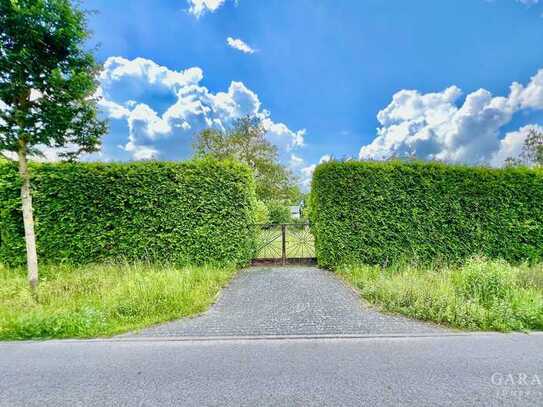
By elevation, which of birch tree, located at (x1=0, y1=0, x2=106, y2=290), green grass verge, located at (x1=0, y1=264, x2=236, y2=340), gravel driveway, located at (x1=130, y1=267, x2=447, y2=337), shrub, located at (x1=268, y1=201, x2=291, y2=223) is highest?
birch tree, located at (x1=0, y1=0, x2=106, y2=290)

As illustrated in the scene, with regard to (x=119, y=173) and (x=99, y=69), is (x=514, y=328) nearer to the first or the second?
(x=119, y=173)

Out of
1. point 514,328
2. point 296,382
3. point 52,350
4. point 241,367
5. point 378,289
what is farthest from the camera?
point 378,289

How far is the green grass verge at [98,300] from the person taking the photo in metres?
3.16

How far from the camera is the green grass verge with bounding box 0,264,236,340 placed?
10.4 ft

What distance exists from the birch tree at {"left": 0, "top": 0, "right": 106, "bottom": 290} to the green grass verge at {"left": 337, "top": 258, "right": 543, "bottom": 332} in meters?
6.47

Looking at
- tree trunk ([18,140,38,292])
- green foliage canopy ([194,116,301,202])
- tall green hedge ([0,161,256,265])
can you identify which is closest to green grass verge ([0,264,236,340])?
tree trunk ([18,140,38,292])

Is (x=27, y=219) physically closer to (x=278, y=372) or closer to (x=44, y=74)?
(x=44, y=74)

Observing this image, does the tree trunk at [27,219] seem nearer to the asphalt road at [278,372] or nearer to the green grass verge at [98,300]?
the green grass verge at [98,300]

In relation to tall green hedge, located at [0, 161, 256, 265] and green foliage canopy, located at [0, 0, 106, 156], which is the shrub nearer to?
tall green hedge, located at [0, 161, 256, 265]

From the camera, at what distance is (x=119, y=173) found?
573 cm

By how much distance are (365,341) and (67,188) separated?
7022mm

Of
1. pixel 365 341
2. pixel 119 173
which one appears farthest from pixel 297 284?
pixel 119 173

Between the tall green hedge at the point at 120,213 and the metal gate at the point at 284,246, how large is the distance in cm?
119

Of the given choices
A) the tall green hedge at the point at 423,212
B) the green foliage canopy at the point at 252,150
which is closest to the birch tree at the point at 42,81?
the tall green hedge at the point at 423,212
